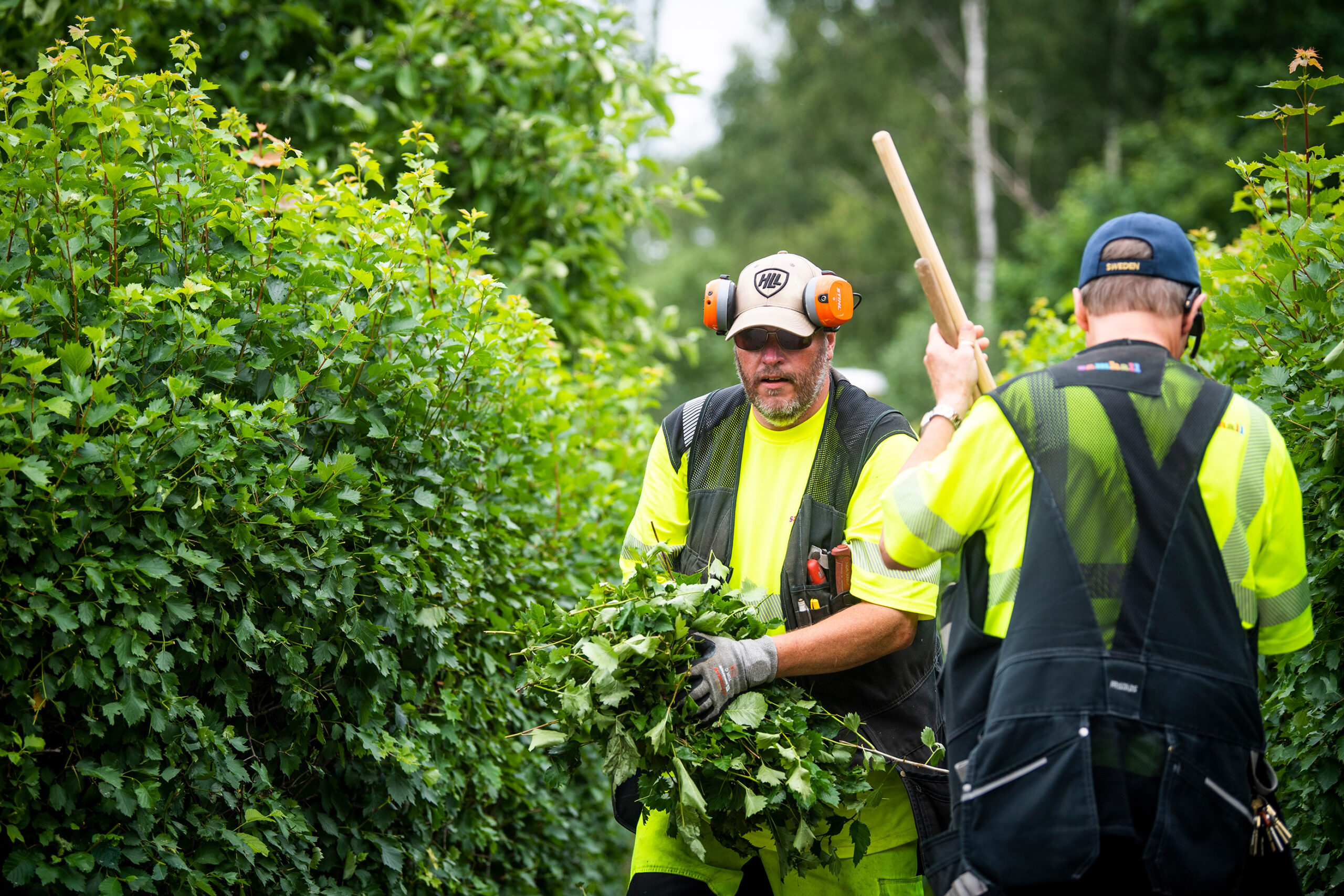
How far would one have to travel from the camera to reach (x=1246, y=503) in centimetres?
225

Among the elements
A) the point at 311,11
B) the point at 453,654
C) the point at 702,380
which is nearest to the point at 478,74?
the point at 311,11

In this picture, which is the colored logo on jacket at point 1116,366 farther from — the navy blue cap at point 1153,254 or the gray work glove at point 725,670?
the gray work glove at point 725,670

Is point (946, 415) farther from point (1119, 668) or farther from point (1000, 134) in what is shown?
point (1000, 134)

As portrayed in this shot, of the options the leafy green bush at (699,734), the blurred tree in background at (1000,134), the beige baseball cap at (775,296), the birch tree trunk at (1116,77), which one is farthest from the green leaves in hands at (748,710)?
the birch tree trunk at (1116,77)

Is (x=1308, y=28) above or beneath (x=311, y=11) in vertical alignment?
above

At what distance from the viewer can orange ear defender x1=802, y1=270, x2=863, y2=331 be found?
3229 mm

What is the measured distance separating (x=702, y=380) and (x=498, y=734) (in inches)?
1206

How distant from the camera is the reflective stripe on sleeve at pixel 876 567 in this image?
293 cm

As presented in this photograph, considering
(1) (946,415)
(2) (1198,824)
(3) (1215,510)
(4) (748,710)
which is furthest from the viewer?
(4) (748,710)

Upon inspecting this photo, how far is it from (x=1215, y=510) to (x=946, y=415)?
67 cm

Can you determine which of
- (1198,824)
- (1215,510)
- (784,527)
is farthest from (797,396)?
(1198,824)

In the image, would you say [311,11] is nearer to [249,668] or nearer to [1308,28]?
[249,668]

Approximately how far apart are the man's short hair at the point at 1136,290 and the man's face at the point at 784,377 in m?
0.96

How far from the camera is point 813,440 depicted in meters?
3.30
